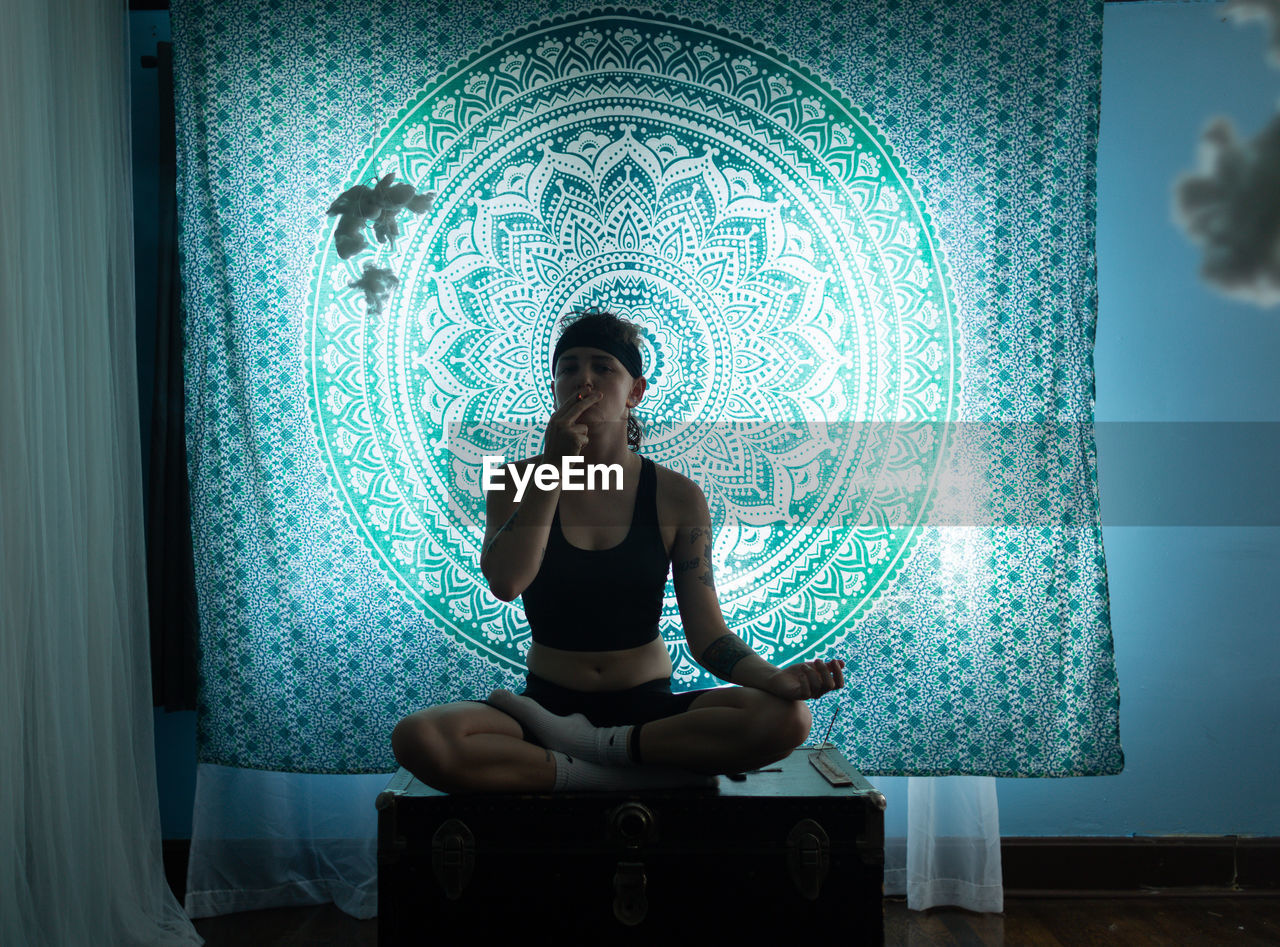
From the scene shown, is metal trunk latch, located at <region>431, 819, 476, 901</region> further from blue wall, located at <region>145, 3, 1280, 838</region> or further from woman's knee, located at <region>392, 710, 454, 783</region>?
blue wall, located at <region>145, 3, 1280, 838</region>

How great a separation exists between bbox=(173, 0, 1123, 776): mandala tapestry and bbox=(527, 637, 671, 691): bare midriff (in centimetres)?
33

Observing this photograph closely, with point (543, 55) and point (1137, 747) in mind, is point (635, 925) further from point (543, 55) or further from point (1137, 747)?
point (543, 55)

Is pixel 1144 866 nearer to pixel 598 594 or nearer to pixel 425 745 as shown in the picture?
pixel 598 594

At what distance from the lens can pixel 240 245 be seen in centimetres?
211

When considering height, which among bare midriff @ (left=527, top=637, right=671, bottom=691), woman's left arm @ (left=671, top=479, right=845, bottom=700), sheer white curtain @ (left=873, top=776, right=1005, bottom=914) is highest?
woman's left arm @ (left=671, top=479, right=845, bottom=700)

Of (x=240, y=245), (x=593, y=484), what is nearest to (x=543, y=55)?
(x=240, y=245)

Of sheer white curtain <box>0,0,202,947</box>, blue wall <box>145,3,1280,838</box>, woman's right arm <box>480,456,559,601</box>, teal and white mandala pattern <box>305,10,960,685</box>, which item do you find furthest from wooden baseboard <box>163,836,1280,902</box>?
woman's right arm <box>480,456,559,601</box>

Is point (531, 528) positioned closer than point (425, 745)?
No

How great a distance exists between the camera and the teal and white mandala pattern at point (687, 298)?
2098mm

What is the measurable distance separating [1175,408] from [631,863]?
Result: 69.4 inches

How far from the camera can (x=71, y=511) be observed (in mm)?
1738

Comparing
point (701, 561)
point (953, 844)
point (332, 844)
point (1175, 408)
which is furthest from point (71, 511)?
point (1175, 408)

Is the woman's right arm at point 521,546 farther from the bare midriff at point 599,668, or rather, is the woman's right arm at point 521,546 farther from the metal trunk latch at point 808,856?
the metal trunk latch at point 808,856

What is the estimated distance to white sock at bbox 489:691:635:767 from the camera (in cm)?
161
